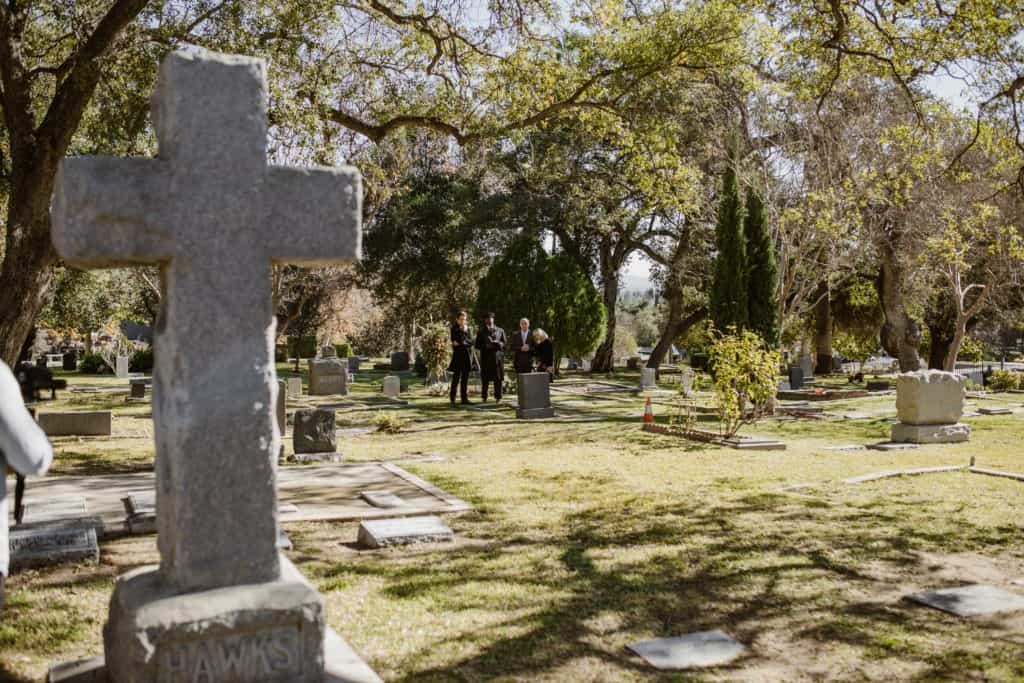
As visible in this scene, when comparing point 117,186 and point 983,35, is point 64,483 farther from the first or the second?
point 983,35

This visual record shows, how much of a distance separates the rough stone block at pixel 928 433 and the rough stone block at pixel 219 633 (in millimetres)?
11800

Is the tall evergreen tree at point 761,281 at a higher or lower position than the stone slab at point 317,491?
higher

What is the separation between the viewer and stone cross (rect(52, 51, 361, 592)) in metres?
2.98

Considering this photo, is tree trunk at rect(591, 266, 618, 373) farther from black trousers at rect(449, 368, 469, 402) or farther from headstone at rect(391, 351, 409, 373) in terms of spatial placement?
black trousers at rect(449, 368, 469, 402)

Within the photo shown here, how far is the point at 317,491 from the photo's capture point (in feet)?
25.7

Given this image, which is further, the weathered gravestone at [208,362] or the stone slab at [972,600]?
the stone slab at [972,600]

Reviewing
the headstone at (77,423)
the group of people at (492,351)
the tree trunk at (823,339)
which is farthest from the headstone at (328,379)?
the tree trunk at (823,339)

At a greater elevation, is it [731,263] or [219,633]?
[731,263]

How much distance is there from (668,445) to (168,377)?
969 centimetres

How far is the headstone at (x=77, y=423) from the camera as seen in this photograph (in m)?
12.3

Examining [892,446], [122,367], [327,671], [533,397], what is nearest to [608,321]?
[533,397]

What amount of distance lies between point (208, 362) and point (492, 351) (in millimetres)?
15550

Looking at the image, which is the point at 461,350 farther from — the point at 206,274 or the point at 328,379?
the point at 206,274

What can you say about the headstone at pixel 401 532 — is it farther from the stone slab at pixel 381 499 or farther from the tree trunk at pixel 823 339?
the tree trunk at pixel 823 339
